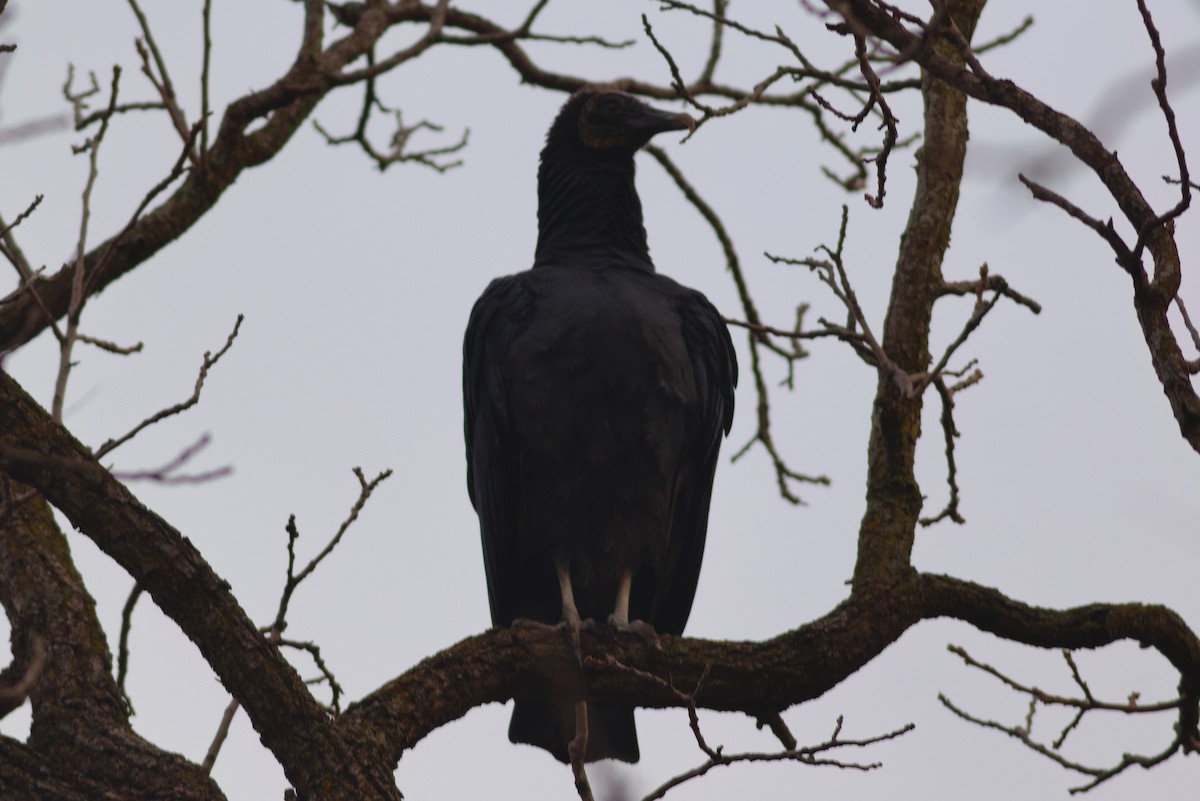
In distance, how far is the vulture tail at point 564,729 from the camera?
4.03 m

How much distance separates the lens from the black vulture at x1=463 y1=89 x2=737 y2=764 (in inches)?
162

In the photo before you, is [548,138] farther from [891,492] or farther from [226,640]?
[226,640]

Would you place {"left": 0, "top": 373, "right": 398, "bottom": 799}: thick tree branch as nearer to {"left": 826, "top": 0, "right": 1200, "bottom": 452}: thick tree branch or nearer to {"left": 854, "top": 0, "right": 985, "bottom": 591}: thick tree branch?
{"left": 854, "top": 0, "right": 985, "bottom": 591}: thick tree branch

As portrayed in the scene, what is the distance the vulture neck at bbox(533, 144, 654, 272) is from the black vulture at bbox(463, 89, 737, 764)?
28 mm

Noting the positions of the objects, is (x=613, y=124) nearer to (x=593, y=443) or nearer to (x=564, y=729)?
(x=593, y=443)

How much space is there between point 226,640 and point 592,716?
1669 millimetres

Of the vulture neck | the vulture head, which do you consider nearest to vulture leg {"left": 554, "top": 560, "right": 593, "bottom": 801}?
the vulture neck

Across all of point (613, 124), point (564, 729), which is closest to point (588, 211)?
point (613, 124)

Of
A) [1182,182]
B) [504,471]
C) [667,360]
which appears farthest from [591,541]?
[1182,182]

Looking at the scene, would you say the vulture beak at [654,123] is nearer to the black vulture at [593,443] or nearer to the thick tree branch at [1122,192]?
the black vulture at [593,443]

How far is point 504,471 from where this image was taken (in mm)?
4246

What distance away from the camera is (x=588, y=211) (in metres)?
4.80

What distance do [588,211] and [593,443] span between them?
1.03m

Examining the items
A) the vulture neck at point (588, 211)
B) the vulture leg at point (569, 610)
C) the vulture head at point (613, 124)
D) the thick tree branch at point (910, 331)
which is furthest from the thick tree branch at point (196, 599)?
the vulture head at point (613, 124)
